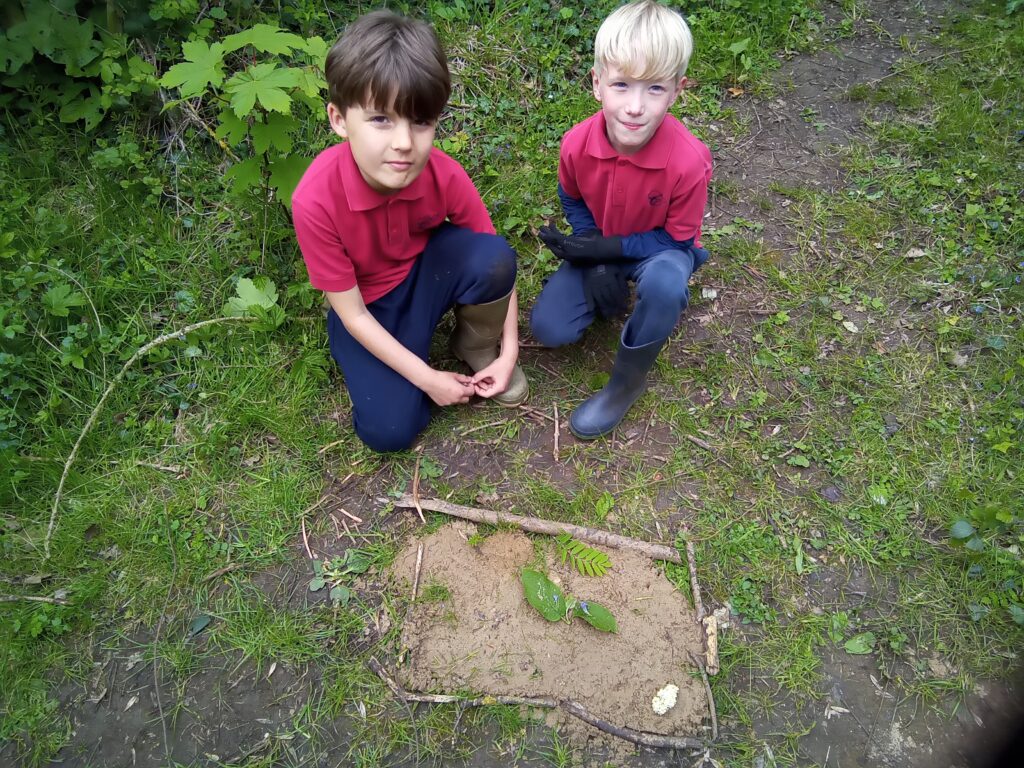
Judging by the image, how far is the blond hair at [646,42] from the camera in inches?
82.3

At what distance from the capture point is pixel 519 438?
2725mm

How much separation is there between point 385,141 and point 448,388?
0.94 metres

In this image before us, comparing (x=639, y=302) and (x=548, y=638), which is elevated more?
(x=639, y=302)

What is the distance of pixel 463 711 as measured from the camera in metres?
2.07

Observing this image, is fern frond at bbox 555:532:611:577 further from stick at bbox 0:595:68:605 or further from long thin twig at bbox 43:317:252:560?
stick at bbox 0:595:68:605

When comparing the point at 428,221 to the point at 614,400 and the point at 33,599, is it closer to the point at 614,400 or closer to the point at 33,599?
the point at 614,400

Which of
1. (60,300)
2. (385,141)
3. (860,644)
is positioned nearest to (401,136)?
(385,141)

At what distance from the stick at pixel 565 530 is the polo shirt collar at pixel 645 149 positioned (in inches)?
52.9

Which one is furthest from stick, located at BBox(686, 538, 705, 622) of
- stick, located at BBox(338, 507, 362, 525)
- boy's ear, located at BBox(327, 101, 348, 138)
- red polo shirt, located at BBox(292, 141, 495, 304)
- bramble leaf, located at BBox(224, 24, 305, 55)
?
bramble leaf, located at BBox(224, 24, 305, 55)

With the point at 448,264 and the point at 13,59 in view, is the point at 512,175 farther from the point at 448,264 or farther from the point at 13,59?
the point at 13,59

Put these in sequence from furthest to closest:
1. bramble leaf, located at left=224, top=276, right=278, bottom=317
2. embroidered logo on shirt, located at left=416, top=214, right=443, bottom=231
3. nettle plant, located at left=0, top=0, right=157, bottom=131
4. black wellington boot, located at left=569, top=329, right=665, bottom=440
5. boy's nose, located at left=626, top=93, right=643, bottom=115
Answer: nettle plant, located at left=0, top=0, right=157, bottom=131
bramble leaf, located at left=224, top=276, right=278, bottom=317
black wellington boot, located at left=569, top=329, right=665, bottom=440
embroidered logo on shirt, located at left=416, top=214, right=443, bottom=231
boy's nose, located at left=626, top=93, right=643, bottom=115

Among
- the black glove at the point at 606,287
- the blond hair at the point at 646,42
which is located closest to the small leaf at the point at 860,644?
the black glove at the point at 606,287

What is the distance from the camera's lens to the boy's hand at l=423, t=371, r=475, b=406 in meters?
2.51

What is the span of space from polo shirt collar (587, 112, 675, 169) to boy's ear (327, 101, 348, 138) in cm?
89
